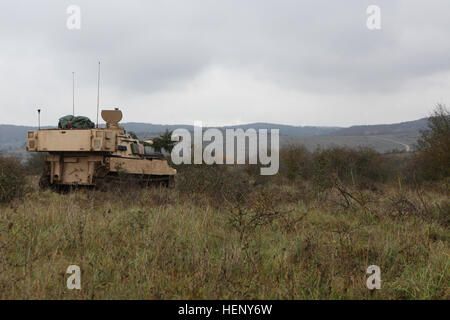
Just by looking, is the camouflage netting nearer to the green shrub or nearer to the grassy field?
the grassy field

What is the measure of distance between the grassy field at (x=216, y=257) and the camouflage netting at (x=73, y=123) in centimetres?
583

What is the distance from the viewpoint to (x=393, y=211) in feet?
21.1

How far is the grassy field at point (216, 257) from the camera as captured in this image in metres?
3.11

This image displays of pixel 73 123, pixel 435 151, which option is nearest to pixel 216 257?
pixel 73 123

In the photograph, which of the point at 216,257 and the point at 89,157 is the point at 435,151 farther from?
the point at 216,257

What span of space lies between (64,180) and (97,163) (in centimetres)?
147

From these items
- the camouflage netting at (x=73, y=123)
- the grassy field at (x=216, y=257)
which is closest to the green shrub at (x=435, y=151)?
the grassy field at (x=216, y=257)

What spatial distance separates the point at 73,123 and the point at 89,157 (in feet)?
4.12

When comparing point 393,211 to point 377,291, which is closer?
point 377,291

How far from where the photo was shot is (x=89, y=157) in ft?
36.5

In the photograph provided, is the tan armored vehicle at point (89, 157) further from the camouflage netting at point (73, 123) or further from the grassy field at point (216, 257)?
the grassy field at point (216, 257)

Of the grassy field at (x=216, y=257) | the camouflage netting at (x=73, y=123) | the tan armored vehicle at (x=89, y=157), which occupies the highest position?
the camouflage netting at (x=73, y=123)
